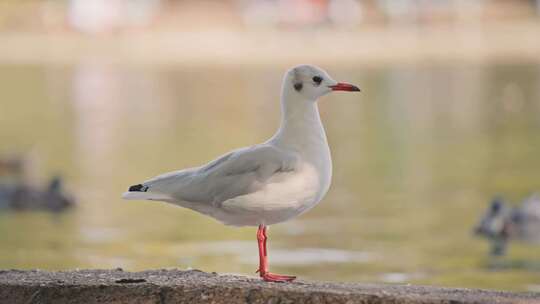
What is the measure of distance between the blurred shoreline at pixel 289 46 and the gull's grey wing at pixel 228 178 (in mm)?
34203

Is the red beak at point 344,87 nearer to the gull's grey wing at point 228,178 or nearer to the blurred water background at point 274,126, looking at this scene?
the gull's grey wing at point 228,178

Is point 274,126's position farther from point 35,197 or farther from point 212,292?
point 212,292

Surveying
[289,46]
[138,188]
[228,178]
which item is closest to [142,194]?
[138,188]

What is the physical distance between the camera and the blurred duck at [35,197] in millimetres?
15609

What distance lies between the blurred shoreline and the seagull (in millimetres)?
34105

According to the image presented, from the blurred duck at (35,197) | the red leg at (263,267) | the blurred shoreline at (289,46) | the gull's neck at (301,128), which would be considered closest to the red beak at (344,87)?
the gull's neck at (301,128)

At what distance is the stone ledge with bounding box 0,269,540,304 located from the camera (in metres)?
5.02

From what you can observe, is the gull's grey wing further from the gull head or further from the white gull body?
the gull head

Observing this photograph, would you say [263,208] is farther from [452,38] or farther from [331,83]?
[452,38]

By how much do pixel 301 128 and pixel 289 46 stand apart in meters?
43.6

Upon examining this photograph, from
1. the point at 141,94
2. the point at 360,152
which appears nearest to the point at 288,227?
the point at 360,152

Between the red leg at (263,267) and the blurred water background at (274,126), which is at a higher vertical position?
the blurred water background at (274,126)

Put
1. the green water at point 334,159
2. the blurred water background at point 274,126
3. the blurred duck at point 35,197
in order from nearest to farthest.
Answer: the green water at point 334,159, the blurred water background at point 274,126, the blurred duck at point 35,197

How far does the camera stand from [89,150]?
21.7 m
